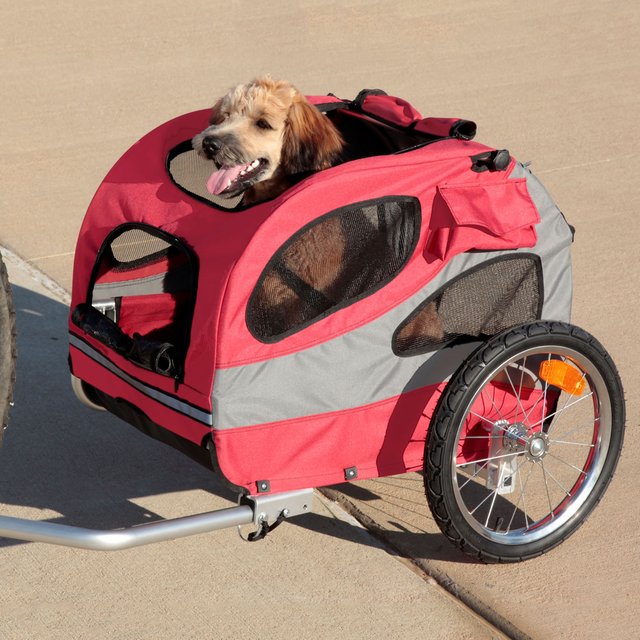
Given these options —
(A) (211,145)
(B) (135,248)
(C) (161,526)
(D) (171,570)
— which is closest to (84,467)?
A: (D) (171,570)

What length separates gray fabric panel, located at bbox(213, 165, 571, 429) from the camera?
9.73 ft

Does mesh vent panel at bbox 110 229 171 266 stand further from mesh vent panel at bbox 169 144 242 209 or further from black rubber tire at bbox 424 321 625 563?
black rubber tire at bbox 424 321 625 563

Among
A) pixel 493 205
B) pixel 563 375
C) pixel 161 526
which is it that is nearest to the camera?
pixel 161 526

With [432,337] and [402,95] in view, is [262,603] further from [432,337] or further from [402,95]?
[402,95]

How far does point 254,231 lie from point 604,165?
4163mm

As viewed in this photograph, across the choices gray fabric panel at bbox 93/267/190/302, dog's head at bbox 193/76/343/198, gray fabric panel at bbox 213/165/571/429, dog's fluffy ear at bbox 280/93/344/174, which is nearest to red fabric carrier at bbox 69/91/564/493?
gray fabric panel at bbox 213/165/571/429

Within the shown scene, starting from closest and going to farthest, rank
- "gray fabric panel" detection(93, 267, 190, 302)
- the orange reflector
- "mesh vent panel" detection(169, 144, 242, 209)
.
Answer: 1. the orange reflector
2. "gray fabric panel" detection(93, 267, 190, 302)
3. "mesh vent panel" detection(169, 144, 242, 209)

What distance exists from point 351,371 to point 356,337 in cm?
9

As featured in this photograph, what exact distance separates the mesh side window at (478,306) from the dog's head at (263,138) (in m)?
0.69

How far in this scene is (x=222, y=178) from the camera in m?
3.76

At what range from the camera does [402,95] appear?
7.62 meters

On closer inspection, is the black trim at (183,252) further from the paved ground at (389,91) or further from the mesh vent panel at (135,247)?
the paved ground at (389,91)

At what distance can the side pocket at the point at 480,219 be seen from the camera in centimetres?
315

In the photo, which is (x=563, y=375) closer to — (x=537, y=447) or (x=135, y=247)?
(x=537, y=447)
